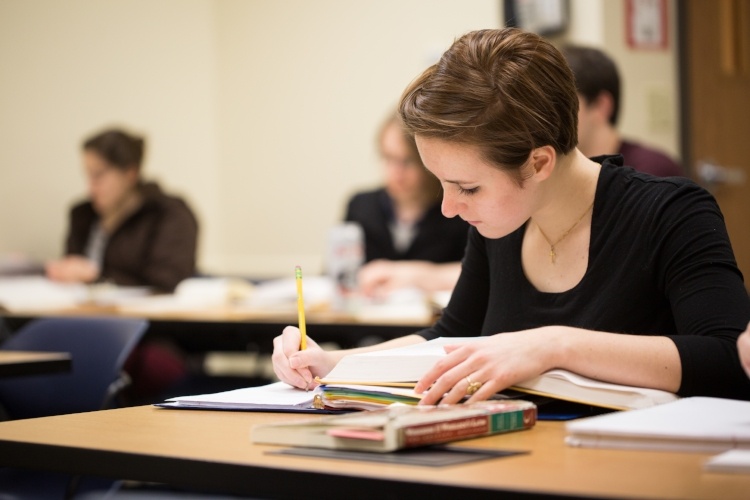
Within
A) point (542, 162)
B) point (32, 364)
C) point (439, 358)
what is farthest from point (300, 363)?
point (32, 364)

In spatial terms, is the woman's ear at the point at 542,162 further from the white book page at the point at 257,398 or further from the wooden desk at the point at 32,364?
the wooden desk at the point at 32,364

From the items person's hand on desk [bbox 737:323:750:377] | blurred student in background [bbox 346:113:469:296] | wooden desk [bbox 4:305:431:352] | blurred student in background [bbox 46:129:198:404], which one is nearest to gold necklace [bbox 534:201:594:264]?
person's hand on desk [bbox 737:323:750:377]

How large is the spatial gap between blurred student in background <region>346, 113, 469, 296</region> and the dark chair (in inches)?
51.2

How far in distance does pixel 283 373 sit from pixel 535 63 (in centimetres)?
59

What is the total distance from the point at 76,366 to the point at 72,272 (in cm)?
190

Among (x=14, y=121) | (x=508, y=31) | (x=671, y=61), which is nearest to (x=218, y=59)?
(x=14, y=121)

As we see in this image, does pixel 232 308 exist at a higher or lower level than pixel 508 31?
lower

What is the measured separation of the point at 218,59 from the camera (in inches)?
241

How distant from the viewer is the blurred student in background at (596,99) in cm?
320

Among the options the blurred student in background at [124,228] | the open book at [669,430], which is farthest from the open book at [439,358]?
the blurred student in background at [124,228]

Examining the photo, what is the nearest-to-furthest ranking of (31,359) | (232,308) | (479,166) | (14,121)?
(479,166), (31,359), (232,308), (14,121)

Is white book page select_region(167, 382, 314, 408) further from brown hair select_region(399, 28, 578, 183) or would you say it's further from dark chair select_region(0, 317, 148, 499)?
dark chair select_region(0, 317, 148, 499)

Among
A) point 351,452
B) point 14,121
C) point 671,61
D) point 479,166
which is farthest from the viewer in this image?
point 14,121

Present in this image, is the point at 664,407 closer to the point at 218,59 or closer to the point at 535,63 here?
the point at 535,63
